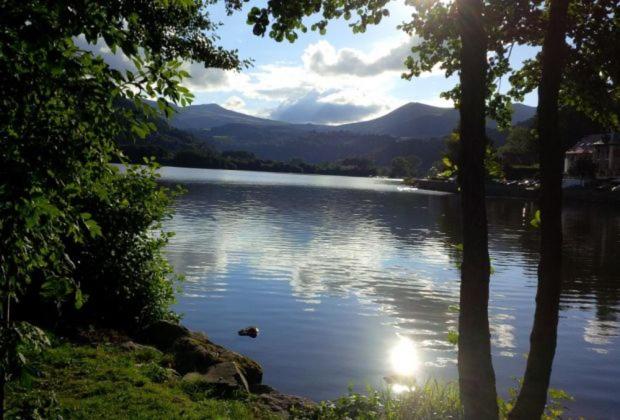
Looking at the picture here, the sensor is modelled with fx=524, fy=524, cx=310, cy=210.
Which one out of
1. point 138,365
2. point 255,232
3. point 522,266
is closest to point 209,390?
point 138,365

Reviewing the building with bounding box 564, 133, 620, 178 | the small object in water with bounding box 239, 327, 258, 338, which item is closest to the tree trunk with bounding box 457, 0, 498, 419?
the small object in water with bounding box 239, 327, 258, 338

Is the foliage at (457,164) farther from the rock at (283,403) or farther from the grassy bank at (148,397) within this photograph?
the rock at (283,403)

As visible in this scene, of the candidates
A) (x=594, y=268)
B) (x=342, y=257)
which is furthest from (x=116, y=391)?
(x=594, y=268)

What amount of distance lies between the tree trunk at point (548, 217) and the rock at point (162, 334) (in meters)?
10.2

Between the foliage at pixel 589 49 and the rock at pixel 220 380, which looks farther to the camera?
the rock at pixel 220 380

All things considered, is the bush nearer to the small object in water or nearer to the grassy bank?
the grassy bank

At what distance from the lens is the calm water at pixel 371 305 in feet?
54.7

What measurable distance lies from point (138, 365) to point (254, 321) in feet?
32.1

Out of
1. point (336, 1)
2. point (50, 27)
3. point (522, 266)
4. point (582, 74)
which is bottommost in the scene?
point (522, 266)

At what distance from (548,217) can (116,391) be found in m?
8.21

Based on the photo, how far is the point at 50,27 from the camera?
3869mm

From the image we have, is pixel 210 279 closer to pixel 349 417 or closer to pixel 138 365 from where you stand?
pixel 138 365

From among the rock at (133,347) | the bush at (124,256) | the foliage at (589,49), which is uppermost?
the foliage at (589,49)

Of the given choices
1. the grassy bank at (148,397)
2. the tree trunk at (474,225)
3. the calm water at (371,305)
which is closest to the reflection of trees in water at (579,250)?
the calm water at (371,305)
